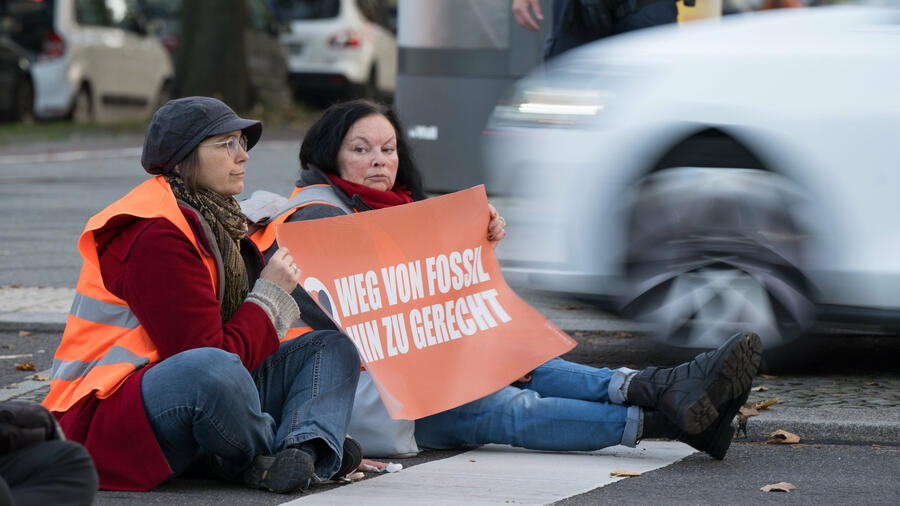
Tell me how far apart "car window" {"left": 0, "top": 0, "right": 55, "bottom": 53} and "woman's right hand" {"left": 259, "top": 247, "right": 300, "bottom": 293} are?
15.3 m

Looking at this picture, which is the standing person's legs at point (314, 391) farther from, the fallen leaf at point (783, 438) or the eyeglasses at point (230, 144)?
the fallen leaf at point (783, 438)

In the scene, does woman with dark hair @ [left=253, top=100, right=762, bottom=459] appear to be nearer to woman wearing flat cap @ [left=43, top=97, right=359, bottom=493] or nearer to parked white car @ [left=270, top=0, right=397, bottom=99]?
woman wearing flat cap @ [left=43, top=97, right=359, bottom=493]

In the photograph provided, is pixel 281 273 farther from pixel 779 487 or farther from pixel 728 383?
pixel 779 487

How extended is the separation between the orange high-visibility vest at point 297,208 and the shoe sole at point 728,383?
3.83ft

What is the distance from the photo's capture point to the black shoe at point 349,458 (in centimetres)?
429

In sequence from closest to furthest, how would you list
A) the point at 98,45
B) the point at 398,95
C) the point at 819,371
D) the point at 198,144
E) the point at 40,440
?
the point at 40,440 → the point at 198,144 → the point at 819,371 → the point at 398,95 → the point at 98,45

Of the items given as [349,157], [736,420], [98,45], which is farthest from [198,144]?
[98,45]

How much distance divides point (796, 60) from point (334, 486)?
90.0 inches

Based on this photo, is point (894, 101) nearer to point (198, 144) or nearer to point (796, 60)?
point (796, 60)

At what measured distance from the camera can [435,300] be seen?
4805 mm

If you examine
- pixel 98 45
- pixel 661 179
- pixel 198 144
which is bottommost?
pixel 98 45

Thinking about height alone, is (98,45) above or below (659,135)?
below

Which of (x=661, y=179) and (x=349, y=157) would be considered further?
(x=661, y=179)

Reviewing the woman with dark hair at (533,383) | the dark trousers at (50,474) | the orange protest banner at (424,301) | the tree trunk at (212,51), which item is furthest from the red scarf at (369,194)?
the tree trunk at (212,51)
